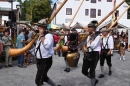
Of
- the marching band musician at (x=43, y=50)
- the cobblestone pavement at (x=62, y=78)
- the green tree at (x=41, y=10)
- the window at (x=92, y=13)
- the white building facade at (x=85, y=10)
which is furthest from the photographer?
the green tree at (x=41, y=10)

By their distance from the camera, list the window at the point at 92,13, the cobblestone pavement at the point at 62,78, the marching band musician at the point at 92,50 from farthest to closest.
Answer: the window at the point at 92,13 → the cobblestone pavement at the point at 62,78 → the marching band musician at the point at 92,50

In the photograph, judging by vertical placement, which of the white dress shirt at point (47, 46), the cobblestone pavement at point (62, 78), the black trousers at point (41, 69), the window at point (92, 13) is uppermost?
the window at point (92, 13)

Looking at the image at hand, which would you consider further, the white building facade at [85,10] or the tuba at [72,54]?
the white building facade at [85,10]

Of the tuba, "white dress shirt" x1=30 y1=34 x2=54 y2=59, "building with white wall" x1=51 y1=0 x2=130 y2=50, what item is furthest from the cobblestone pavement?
"building with white wall" x1=51 y1=0 x2=130 y2=50

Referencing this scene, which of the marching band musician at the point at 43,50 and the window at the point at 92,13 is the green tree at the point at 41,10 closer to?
the window at the point at 92,13

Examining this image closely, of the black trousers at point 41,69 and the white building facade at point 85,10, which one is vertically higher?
the white building facade at point 85,10

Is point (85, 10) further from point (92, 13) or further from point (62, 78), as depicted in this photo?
point (62, 78)

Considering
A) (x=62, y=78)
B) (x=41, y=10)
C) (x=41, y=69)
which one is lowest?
(x=62, y=78)

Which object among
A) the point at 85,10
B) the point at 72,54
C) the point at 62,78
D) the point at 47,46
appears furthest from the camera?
the point at 85,10

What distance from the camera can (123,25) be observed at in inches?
691

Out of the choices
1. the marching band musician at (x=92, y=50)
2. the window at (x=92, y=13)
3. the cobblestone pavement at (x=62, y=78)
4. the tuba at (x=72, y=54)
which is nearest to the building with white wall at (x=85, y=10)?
the window at (x=92, y=13)

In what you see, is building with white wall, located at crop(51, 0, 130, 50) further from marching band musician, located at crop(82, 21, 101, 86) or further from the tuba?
marching band musician, located at crop(82, 21, 101, 86)

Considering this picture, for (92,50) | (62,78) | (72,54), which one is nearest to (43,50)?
(72,54)

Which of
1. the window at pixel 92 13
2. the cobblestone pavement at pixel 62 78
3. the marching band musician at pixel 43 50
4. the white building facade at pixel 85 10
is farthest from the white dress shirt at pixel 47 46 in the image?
the window at pixel 92 13
